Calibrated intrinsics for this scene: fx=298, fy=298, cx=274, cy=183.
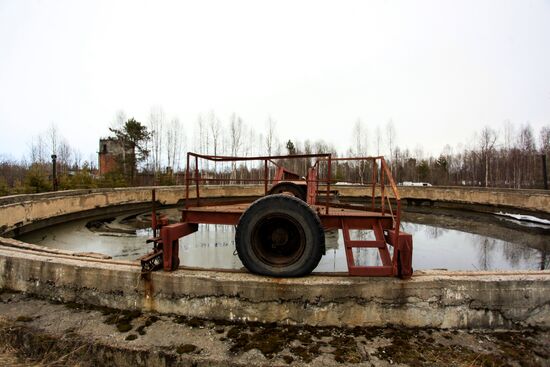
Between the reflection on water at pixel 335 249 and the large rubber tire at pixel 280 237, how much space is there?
229cm

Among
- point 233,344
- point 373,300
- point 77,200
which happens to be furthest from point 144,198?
point 373,300

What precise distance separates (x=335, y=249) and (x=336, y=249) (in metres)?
0.03

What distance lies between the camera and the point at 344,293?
3.17 meters

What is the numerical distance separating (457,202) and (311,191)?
14.6m

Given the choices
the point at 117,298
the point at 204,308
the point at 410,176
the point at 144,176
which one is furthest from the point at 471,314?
the point at 410,176

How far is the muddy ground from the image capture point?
2.62m

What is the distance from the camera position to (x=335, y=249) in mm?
7539

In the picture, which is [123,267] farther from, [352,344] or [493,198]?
[493,198]

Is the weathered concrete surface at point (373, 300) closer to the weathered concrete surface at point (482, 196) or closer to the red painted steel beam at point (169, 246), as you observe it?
the red painted steel beam at point (169, 246)

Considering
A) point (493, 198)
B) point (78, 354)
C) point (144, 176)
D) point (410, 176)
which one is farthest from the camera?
point (410, 176)

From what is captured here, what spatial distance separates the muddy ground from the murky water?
2.47 m

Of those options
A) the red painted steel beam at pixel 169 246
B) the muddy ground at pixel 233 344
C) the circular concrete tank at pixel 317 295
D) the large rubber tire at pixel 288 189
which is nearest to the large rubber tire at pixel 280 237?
the circular concrete tank at pixel 317 295

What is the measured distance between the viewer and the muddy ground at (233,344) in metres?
2.62

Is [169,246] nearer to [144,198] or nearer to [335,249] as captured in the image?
[335,249]
